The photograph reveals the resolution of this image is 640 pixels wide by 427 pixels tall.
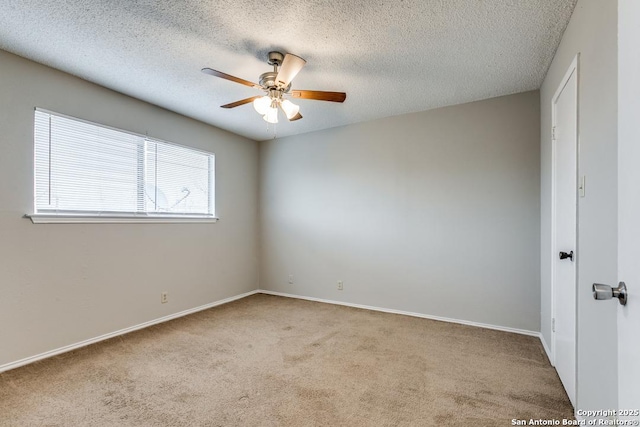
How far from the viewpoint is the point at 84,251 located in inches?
114

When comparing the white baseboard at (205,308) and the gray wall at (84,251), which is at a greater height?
the gray wall at (84,251)

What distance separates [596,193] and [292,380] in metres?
2.18

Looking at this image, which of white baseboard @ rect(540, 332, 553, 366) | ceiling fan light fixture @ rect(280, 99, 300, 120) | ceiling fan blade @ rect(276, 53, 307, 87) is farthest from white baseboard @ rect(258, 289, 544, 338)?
ceiling fan blade @ rect(276, 53, 307, 87)

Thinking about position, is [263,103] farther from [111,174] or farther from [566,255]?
[566,255]

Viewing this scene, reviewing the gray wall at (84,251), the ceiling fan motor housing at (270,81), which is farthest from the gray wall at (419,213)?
the ceiling fan motor housing at (270,81)

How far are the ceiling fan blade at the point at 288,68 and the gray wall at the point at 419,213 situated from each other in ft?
6.63

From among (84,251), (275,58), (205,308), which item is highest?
(275,58)

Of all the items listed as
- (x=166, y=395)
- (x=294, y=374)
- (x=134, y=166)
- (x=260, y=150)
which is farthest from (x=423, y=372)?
(x=260, y=150)

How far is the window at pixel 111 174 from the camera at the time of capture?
270 cm
